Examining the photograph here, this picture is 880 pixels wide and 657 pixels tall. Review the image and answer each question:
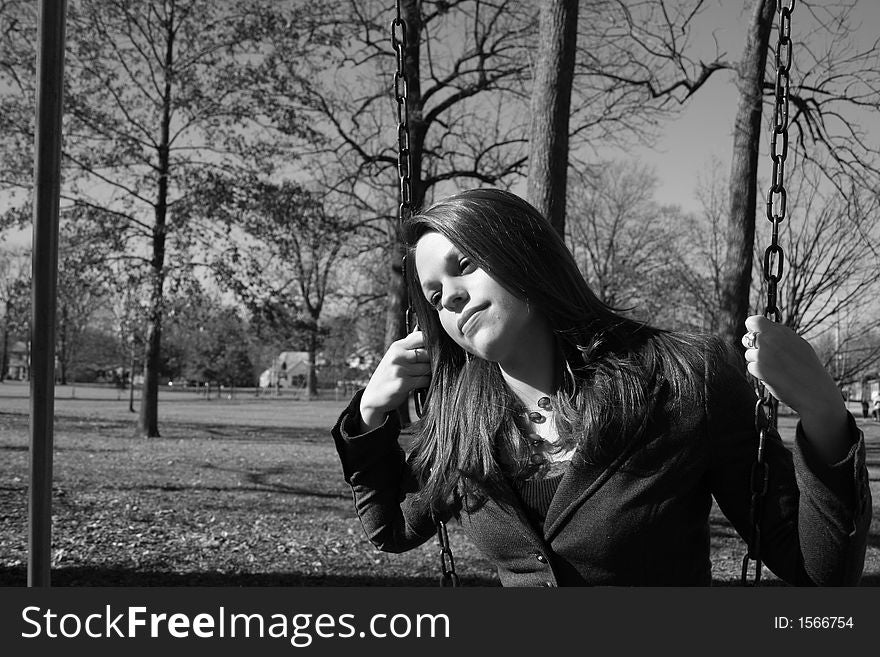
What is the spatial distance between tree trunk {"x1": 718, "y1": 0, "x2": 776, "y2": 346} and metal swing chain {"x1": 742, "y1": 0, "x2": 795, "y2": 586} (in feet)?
17.8

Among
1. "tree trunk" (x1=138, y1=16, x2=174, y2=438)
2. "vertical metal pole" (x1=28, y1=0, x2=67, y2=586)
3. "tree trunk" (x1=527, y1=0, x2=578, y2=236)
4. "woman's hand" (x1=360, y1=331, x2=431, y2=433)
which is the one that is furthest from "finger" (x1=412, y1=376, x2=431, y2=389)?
"tree trunk" (x1=138, y1=16, x2=174, y2=438)

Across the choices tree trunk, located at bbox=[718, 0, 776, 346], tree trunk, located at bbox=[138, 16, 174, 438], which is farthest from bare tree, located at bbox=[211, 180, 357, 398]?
tree trunk, located at bbox=[718, 0, 776, 346]

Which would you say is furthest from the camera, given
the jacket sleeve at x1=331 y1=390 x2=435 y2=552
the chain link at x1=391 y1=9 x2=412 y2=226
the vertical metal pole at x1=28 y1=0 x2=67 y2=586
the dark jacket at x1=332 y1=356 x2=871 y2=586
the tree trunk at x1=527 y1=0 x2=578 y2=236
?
the tree trunk at x1=527 y1=0 x2=578 y2=236

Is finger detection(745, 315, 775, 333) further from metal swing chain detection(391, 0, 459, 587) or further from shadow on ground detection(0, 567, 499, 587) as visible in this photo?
shadow on ground detection(0, 567, 499, 587)

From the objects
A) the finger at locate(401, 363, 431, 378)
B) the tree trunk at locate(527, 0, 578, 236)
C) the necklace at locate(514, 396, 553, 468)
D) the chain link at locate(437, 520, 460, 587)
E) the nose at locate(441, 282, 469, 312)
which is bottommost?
the chain link at locate(437, 520, 460, 587)

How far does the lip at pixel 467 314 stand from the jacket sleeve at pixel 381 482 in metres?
0.35

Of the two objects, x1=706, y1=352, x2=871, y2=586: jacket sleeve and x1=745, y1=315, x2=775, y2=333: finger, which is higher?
x1=745, y1=315, x2=775, y2=333: finger

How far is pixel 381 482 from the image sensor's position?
1969 millimetres

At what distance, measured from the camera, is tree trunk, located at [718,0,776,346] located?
754 cm

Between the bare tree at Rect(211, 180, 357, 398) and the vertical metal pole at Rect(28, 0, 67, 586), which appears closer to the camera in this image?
the vertical metal pole at Rect(28, 0, 67, 586)

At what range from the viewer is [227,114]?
14.8 m

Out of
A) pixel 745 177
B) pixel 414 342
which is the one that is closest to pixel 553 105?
pixel 745 177

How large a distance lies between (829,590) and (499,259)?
94 cm

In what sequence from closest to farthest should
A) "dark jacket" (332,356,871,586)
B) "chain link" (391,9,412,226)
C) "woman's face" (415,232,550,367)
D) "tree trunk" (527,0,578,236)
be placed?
"dark jacket" (332,356,871,586) → "woman's face" (415,232,550,367) → "chain link" (391,9,412,226) → "tree trunk" (527,0,578,236)
